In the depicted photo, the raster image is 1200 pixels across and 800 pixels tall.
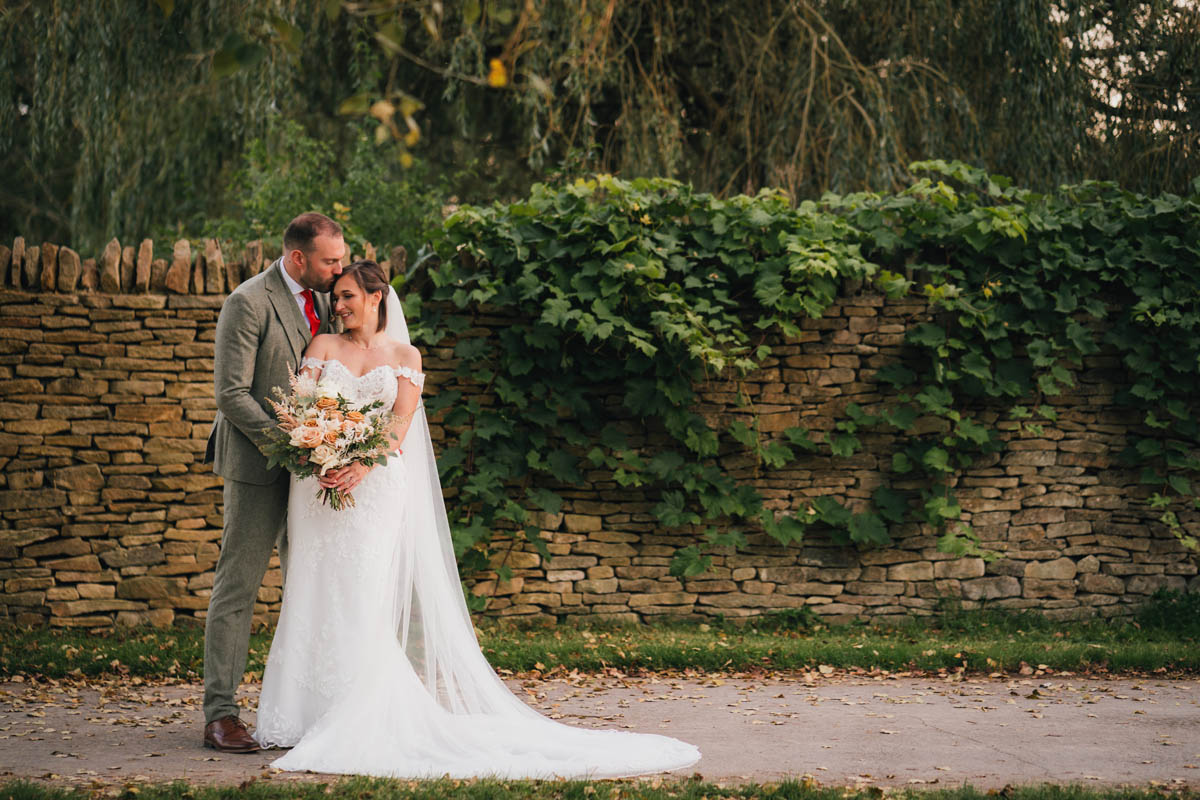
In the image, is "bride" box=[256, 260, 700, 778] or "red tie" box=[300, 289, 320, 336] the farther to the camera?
"red tie" box=[300, 289, 320, 336]

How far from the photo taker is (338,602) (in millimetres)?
4422

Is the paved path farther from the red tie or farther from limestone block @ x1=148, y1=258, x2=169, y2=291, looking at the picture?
limestone block @ x1=148, y1=258, x2=169, y2=291

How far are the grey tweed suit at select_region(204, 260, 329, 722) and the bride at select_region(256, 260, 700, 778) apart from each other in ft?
0.38

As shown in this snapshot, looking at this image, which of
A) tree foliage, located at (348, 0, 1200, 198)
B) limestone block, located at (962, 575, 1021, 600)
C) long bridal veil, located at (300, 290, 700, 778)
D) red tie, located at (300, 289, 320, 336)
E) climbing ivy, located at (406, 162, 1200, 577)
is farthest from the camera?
tree foliage, located at (348, 0, 1200, 198)

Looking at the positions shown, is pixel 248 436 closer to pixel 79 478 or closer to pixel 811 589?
pixel 79 478

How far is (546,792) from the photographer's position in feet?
12.0

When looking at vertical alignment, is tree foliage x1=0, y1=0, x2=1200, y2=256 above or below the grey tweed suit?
above

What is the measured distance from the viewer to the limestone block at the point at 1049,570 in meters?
7.52

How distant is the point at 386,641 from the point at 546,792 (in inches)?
43.6

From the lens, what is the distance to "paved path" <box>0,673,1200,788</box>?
4000 millimetres

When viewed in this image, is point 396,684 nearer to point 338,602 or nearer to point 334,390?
point 338,602

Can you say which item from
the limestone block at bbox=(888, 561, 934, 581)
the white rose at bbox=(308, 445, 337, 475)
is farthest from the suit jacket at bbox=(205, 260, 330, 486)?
the limestone block at bbox=(888, 561, 934, 581)

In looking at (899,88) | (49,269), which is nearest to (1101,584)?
(899,88)

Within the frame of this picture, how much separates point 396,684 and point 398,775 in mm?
518
